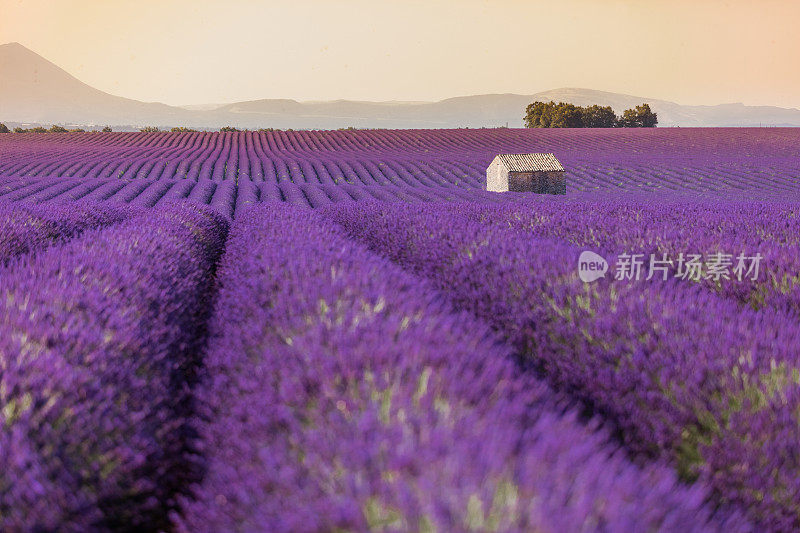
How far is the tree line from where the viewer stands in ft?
207

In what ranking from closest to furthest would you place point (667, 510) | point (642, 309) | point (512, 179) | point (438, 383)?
point (667, 510), point (438, 383), point (642, 309), point (512, 179)

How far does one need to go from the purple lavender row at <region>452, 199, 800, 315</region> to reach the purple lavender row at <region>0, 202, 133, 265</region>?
18.1 feet

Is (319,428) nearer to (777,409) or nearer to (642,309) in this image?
(777,409)

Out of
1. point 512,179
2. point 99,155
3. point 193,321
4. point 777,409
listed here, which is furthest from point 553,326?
point 99,155

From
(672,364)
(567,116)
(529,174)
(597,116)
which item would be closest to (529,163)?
(529,174)

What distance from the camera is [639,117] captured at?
66000mm

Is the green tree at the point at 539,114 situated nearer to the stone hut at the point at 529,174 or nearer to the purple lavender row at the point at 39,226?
the stone hut at the point at 529,174

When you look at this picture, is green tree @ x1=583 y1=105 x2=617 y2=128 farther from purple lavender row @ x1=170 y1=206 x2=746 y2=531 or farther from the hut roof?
purple lavender row @ x1=170 y1=206 x2=746 y2=531

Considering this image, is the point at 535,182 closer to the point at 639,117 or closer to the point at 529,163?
the point at 529,163

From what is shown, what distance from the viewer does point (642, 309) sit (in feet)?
9.59

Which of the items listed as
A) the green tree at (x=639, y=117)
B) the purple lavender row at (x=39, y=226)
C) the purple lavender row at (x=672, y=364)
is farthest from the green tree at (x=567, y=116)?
the purple lavender row at (x=672, y=364)

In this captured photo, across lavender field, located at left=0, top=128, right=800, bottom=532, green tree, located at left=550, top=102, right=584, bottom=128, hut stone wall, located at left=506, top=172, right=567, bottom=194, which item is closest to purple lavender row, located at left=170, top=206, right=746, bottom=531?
lavender field, located at left=0, top=128, right=800, bottom=532

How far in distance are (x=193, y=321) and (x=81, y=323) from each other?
6.31 ft

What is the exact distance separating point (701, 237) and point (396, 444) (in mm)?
4992
